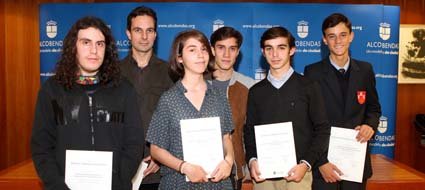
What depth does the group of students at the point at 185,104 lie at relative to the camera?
216 cm

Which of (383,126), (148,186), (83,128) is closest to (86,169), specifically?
(83,128)

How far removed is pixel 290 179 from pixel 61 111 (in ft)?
4.78

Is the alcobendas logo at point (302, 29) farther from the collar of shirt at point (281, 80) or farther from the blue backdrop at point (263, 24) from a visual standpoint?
the collar of shirt at point (281, 80)

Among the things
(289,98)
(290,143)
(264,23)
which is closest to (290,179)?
(290,143)

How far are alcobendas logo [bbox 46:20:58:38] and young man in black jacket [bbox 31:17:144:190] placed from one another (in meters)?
3.74

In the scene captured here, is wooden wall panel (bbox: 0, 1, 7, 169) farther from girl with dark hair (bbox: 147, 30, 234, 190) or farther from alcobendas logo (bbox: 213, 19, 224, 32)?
girl with dark hair (bbox: 147, 30, 234, 190)

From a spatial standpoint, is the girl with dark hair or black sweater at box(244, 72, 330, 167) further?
black sweater at box(244, 72, 330, 167)

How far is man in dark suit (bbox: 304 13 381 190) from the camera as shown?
305 centimetres

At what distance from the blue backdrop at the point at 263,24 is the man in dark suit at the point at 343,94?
2408 mm

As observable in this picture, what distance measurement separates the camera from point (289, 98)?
9.03ft

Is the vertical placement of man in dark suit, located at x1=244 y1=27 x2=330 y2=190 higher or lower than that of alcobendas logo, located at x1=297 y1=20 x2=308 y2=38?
lower

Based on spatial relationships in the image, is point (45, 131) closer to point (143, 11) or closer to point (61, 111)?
point (61, 111)

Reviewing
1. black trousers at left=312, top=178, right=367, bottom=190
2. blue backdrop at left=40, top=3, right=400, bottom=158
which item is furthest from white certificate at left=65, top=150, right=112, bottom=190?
blue backdrop at left=40, top=3, right=400, bottom=158

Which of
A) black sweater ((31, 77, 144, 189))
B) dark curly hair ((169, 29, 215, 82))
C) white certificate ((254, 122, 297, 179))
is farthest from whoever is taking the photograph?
white certificate ((254, 122, 297, 179))
